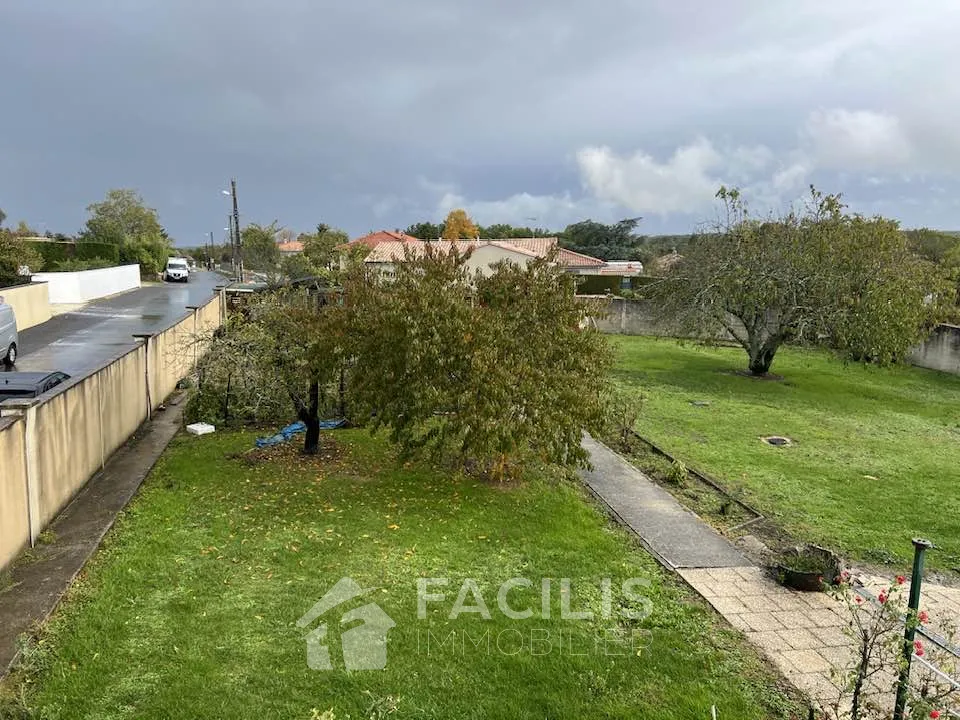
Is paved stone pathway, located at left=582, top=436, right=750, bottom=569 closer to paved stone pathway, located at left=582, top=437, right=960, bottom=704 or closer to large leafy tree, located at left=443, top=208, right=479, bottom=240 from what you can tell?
paved stone pathway, located at left=582, top=437, right=960, bottom=704

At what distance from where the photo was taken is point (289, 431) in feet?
35.0

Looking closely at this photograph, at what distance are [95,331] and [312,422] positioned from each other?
14439 mm

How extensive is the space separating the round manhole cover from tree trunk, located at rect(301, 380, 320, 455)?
844cm

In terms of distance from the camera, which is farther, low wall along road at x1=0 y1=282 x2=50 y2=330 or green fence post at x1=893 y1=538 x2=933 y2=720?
low wall along road at x1=0 y1=282 x2=50 y2=330

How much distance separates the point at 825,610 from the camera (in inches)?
233

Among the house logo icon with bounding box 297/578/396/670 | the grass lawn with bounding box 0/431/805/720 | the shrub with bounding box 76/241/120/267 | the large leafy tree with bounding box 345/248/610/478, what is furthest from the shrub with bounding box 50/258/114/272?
the house logo icon with bounding box 297/578/396/670

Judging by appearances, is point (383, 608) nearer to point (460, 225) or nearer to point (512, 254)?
point (512, 254)

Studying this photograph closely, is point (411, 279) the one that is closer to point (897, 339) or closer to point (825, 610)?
point (825, 610)

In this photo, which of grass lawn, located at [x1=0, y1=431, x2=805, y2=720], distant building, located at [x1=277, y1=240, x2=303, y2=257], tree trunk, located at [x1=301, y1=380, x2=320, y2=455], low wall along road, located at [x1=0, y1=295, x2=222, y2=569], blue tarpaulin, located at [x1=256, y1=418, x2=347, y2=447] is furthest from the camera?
distant building, located at [x1=277, y1=240, x2=303, y2=257]

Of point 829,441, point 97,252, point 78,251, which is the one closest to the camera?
point 829,441

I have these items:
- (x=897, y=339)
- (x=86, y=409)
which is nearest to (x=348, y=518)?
(x=86, y=409)

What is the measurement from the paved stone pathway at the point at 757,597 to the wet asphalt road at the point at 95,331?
7915 mm

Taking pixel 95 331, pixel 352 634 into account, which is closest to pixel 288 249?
pixel 95 331

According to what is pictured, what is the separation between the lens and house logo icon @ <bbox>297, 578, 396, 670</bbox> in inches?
187
